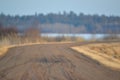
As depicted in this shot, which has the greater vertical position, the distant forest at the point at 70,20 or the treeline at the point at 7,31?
the treeline at the point at 7,31

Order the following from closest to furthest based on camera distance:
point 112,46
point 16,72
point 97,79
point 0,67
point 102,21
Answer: point 97,79 → point 16,72 → point 0,67 → point 112,46 → point 102,21

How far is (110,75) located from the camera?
53.4ft

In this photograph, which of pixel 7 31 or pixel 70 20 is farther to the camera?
pixel 70 20

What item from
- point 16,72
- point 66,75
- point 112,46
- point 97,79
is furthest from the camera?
point 112,46

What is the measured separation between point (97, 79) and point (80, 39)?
47.1 m

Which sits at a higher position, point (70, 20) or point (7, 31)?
point (7, 31)

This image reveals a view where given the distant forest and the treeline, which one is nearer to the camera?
the treeline

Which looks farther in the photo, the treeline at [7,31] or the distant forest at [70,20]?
the distant forest at [70,20]

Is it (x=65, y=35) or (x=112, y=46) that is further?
(x=65, y=35)

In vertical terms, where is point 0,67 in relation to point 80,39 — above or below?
above

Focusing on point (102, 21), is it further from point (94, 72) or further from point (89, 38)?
point (94, 72)

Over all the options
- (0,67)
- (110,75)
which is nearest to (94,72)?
(110,75)

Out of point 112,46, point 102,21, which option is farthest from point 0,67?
point 102,21

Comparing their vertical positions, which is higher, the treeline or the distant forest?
the treeline
